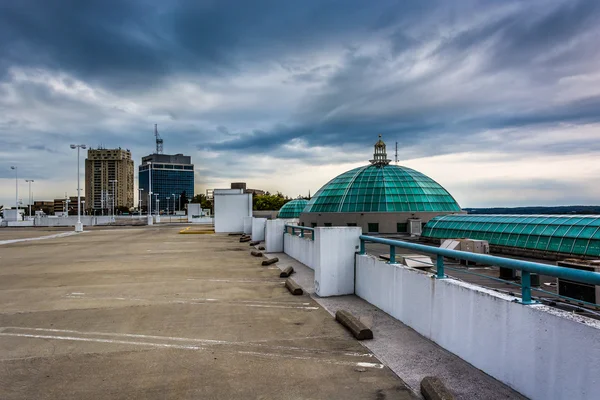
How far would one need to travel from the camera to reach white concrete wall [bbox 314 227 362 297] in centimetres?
1073

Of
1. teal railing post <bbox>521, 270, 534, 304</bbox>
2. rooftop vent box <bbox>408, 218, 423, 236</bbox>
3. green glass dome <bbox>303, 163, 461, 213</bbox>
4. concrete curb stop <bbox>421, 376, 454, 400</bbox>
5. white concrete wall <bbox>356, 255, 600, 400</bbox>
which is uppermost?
green glass dome <bbox>303, 163, 461, 213</bbox>

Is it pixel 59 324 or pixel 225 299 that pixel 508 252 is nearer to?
pixel 225 299

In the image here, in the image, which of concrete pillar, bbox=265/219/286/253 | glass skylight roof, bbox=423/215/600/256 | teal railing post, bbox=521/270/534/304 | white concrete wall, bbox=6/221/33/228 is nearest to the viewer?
teal railing post, bbox=521/270/534/304

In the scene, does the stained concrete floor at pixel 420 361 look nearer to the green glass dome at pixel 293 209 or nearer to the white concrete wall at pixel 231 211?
the white concrete wall at pixel 231 211

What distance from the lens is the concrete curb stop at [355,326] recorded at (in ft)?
23.7

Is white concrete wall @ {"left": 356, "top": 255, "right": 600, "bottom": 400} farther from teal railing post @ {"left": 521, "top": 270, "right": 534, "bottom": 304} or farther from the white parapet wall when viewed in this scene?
the white parapet wall

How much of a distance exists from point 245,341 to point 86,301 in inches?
230

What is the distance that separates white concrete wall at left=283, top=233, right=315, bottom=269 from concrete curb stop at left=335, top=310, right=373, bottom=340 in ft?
26.0

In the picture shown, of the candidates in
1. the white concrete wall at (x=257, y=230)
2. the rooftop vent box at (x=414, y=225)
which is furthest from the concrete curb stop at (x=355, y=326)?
the rooftop vent box at (x=414, y=225)

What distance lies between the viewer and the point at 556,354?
4.52 metres

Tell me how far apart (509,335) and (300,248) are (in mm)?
13540

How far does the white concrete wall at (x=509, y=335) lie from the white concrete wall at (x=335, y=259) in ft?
9.30

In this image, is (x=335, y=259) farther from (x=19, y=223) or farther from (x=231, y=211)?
(x=19, y=223)

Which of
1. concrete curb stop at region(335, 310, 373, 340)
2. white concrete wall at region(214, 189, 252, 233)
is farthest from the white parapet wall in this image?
white concrete wall at region(214, 189, 252, 233)
